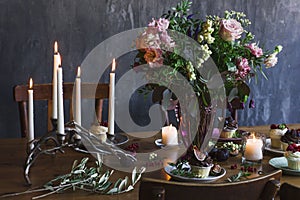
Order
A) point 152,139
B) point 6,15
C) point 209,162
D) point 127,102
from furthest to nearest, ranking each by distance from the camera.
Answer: point 127,102, point 6,15, point 152,139, point 209,162

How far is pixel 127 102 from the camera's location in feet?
10.7

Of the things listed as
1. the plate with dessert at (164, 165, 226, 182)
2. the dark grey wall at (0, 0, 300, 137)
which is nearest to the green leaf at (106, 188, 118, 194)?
the plate with dessert at (164, 165, 226, 182)

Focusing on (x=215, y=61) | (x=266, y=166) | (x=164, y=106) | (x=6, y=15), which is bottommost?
(x=266, y=166)

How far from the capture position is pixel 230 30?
5.82 ft

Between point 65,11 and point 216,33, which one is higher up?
point 65,11

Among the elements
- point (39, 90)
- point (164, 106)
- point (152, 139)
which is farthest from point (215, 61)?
point (39, 90)

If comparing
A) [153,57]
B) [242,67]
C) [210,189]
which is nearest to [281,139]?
[242,67]

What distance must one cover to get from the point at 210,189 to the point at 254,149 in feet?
2.36

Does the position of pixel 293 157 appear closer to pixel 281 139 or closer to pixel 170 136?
pixel 281 139

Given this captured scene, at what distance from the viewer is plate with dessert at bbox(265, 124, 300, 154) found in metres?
2.01

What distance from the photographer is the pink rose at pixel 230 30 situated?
1.78 meters

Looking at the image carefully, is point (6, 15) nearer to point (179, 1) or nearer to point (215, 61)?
point (179, 1)

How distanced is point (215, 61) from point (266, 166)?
44cm

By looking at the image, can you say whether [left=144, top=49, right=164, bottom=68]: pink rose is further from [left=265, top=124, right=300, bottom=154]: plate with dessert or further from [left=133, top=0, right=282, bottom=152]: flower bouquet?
[left=265, top=124, right=300, bottom=154]: plate with dessert
